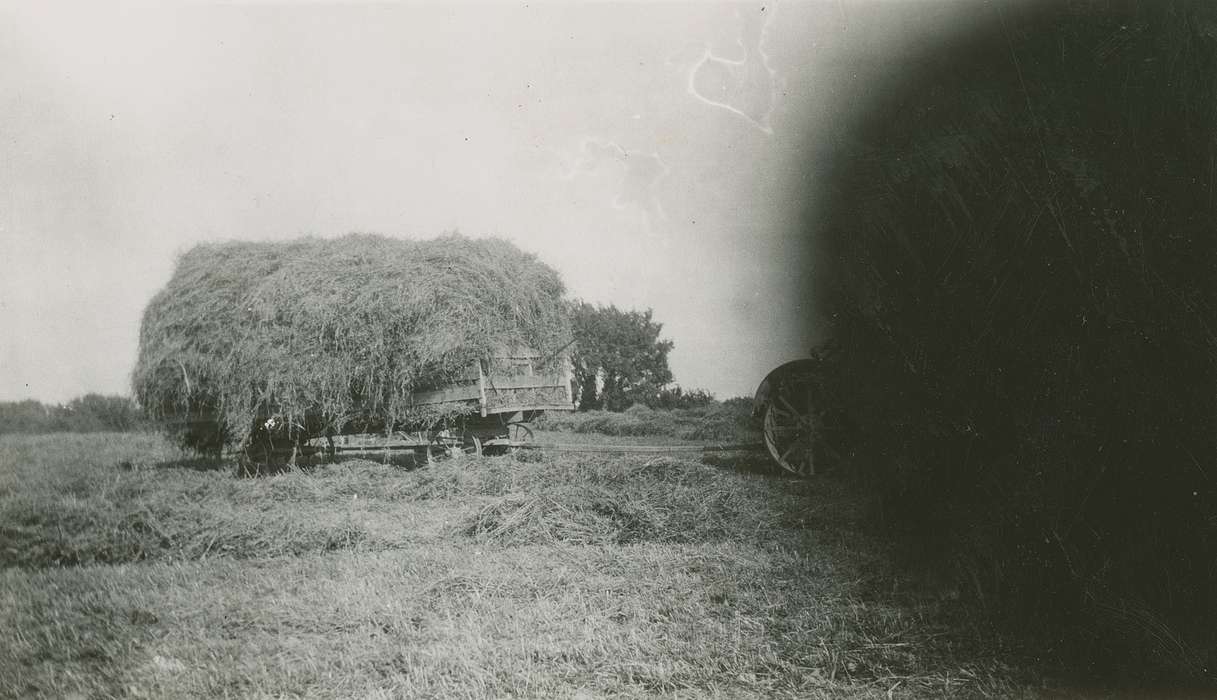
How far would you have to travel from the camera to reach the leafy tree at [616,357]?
305 centimetres

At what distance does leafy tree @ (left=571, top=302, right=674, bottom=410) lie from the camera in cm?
305

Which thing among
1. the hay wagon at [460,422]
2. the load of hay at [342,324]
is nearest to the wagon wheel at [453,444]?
the hay wagon at [460,422]

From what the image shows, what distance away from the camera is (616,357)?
3471mm

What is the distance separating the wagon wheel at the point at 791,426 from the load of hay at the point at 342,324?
1339 mm

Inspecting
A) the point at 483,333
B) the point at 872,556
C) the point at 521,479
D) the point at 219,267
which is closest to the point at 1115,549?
the point at 872,556

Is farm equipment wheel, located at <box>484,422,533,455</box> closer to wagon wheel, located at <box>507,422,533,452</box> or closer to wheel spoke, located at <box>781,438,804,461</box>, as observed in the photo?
wagon wheel, located at <box>507,422,533,452</box>

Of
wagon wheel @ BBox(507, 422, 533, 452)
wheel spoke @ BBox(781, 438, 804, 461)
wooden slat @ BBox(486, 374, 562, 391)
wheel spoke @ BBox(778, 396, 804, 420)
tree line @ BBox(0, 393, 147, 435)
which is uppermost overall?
wooden slat @ BBox(486, 374, 562, 391)

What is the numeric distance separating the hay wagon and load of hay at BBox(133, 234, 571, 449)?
0.05 meters

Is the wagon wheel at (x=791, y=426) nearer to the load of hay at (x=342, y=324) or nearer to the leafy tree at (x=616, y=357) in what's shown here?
the leafy tree at (x=616, y=357)

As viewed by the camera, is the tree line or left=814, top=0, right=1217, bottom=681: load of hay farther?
the tree line

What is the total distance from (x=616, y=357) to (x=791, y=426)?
3.41 feet

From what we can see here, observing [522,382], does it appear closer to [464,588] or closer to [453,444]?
[453,444]

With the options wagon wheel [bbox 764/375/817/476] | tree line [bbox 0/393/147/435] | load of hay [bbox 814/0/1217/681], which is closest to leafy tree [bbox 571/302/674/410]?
wagon wheel [bbox 764/375/817/476]

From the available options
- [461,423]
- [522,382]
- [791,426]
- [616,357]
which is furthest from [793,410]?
[461,423]
